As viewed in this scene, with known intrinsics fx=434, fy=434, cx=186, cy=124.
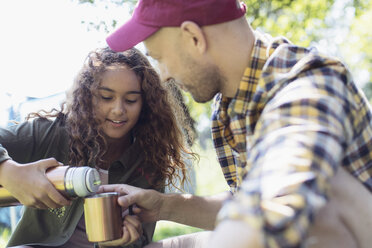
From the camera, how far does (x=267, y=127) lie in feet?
3.75

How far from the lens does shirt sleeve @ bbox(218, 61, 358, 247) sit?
920mm

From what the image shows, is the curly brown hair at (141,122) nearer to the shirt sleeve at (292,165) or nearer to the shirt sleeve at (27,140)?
the shirt sleeve at (27,140)

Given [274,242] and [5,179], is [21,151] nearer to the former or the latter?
[5,179]

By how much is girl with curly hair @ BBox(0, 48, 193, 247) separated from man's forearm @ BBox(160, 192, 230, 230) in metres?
0.26

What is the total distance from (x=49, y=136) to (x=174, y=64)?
1.10 m

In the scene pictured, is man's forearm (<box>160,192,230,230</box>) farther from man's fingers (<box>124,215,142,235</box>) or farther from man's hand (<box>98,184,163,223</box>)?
man's fingers (<box>124,215,142,235</box>)

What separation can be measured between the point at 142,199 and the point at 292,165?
1249 mm

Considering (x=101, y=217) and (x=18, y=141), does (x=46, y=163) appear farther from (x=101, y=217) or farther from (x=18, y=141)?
(x=18, y=141)

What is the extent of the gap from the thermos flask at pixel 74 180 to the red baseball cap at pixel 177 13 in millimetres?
585

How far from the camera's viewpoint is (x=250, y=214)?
930 millimetres

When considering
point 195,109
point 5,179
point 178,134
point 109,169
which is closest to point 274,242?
point 5,179

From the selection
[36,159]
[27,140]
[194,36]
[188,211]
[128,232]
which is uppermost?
[194,36]

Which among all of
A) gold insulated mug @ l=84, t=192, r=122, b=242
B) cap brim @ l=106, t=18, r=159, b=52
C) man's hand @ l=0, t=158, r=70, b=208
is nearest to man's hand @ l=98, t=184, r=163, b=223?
gold insulated mug @ l=84, t=192, r=122, b=242

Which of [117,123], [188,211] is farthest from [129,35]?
[188,211]
